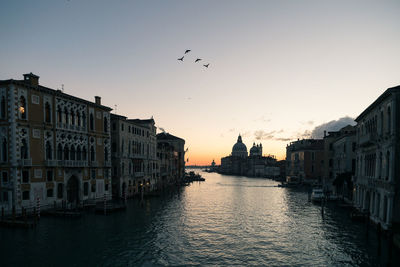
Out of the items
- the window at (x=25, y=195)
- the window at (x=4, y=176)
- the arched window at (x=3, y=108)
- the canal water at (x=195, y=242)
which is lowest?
the canal water at (x=195, y=242)

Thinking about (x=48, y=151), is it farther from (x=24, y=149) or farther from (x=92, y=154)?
(x=92, y=154)

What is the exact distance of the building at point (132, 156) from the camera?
49.1 m

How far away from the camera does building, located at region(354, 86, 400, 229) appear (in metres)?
22.7

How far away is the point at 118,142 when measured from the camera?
161 ft

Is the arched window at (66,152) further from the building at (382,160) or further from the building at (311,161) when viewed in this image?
the building at (311,161)

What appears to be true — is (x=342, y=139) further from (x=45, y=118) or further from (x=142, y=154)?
(x=45, y=118)

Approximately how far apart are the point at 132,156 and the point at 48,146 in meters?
20.3

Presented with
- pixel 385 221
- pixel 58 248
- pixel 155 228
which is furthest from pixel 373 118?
pixel 58 248

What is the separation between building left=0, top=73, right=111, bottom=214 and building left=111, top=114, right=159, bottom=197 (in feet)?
14.7

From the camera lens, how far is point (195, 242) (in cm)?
2448

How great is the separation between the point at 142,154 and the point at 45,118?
87.3ft

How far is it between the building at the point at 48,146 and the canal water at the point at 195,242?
459 cm

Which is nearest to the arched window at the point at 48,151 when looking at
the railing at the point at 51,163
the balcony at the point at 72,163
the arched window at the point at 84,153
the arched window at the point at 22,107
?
the railing at the point at 51,163

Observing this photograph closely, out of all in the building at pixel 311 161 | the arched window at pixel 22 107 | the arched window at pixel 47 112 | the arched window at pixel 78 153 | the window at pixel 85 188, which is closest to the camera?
the arched window at pixel 22 107
